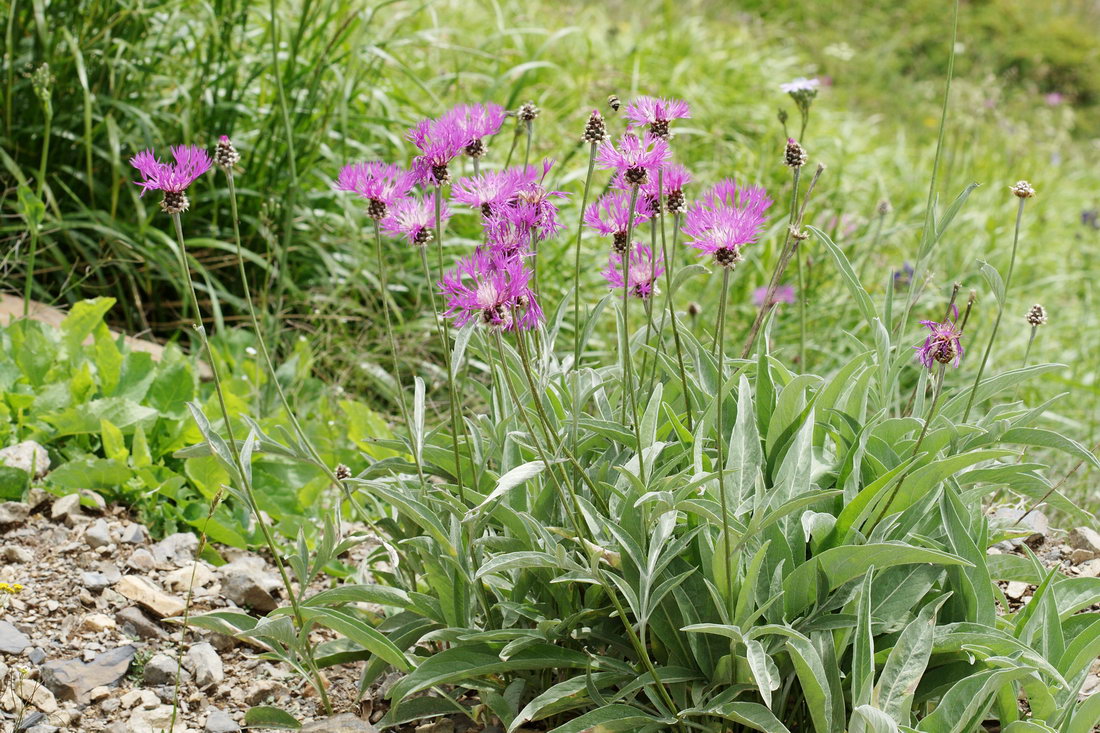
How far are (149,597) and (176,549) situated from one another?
233mm

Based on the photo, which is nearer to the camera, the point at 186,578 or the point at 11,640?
the point at 11,640

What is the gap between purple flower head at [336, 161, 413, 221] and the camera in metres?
1.39

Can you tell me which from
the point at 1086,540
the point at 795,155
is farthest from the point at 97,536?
the point at 1086,540

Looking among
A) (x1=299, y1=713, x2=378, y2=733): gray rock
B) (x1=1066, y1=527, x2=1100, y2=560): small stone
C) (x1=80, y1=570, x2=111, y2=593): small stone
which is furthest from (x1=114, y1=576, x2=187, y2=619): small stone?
(x1=1066, y1=527, x2=1100, y2=560): small stone

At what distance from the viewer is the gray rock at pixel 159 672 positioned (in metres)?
1.82

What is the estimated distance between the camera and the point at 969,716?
51.9 inches

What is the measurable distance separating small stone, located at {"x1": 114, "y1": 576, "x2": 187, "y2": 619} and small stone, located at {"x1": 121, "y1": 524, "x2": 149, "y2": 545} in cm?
16

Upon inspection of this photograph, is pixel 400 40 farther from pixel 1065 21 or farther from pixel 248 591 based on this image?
pixel 1065 21

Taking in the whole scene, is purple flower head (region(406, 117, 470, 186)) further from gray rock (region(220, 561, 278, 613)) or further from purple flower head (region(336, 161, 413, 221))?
gray rock (region(220, 561, 278, 613))

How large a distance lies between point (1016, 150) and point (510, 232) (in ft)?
19.5

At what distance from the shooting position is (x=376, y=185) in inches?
54.7

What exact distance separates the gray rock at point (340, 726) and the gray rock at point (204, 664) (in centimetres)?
30

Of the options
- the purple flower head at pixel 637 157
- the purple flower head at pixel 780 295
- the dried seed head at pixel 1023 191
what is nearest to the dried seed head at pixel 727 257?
the purple flower head at pixel 637 157

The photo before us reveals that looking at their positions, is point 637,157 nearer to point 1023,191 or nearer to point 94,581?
point 1023,191
